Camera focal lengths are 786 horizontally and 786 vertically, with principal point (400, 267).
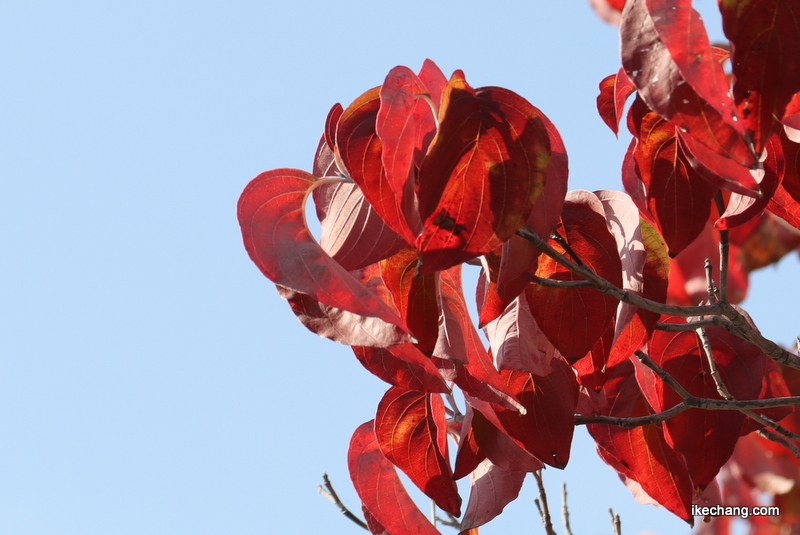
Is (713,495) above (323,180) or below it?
below

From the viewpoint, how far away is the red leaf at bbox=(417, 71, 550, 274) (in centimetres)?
63

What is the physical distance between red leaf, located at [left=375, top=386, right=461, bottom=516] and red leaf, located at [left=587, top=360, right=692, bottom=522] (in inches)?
8.6

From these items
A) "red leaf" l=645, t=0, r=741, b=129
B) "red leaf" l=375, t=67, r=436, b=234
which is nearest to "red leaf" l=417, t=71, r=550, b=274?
"red leaf" l=375, t=67, r=436, b=234

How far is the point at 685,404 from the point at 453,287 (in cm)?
32

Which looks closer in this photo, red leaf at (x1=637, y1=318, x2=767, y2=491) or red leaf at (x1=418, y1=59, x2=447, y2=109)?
red leaf at (x1=418, y1=59, x2=447, y2=109)

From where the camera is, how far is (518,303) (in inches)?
34.7

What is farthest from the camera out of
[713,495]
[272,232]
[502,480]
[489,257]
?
[713,495]

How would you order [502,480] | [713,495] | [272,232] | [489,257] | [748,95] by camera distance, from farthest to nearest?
[713,495] → [502,480] → [489,257] → [272,232] → [748,95]

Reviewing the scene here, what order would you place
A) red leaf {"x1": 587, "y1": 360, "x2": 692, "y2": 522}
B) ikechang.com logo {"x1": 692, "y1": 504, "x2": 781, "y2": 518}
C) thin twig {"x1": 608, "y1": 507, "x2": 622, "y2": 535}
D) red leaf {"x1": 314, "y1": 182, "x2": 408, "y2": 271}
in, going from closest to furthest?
red leaf {"x1": 314, "y1": 182, "x2": 408, "y2": 271}
ikechang.com logo {"x1": 692, "y1": 504, "x2": 781, "y2": 518}
red leaf {"x1": 587, "y1": 360, "x2": 692, "y2": 522}
thin twig {"x1": 608, "y1": 507, "x2": 622, "y2": 535}

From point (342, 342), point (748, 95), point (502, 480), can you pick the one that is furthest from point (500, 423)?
point (748, 95)

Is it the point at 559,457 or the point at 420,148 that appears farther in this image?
the point at 559,457

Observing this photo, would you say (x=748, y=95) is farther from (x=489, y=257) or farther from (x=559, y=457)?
(x=559, y=457)

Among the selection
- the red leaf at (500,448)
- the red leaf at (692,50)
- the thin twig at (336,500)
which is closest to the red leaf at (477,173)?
the red leaf at (692,50)

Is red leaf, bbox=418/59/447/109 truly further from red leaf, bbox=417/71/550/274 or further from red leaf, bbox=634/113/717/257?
red leaf, bbox=634/113/717/257
